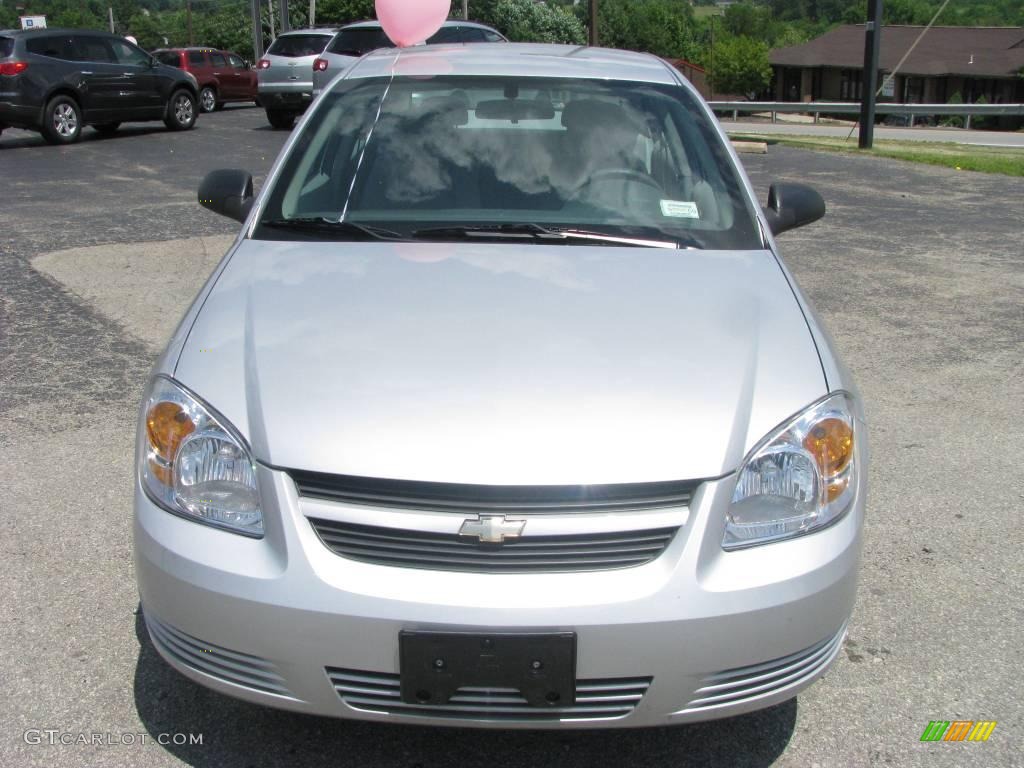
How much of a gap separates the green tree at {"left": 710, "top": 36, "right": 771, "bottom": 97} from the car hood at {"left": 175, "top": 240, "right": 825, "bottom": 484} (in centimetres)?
7813

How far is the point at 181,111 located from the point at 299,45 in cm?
234

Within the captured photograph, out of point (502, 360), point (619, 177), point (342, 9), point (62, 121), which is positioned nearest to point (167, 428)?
point (502, 360)

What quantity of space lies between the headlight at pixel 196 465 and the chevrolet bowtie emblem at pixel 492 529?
0.46 meters

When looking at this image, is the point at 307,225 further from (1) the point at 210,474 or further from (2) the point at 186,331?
(1) the point at 210,474

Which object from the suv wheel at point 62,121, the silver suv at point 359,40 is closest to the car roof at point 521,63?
the silver suv at point 359,40

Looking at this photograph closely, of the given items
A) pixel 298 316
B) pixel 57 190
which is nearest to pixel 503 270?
pixel 298 316

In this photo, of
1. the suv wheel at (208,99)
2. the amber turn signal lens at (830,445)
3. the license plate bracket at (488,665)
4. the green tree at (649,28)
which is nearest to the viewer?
the license plate bracket at (488,665)

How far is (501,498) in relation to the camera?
7.32 ft

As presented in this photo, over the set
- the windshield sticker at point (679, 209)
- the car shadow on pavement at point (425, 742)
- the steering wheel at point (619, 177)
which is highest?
the steering wheel at point (619, 177)

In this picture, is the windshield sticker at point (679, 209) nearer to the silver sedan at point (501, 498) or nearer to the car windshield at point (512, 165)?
the car windshield at point (512, 165)

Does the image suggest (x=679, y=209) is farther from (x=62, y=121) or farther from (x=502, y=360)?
(x=62, y=121)

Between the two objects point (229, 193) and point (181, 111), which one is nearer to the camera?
point (229, 193)

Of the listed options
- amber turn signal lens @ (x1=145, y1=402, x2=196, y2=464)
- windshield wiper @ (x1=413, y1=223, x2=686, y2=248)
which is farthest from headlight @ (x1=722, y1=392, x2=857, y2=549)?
amber turn signal lens @ (x1=145, y1=402, x2=196, y2=464)

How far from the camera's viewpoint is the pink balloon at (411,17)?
271 inches
